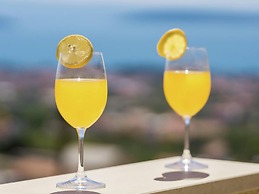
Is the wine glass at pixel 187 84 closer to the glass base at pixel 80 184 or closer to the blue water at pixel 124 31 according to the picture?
the glass base at pixel 80 184

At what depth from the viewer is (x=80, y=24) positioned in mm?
3779

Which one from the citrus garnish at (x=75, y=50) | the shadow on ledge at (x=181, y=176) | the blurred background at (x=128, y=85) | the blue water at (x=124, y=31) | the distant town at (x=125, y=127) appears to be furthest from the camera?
the distant town at (x=125, y=127)

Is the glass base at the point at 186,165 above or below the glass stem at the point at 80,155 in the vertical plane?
below

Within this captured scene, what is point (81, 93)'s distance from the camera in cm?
139

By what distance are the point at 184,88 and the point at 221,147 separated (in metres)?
2.45

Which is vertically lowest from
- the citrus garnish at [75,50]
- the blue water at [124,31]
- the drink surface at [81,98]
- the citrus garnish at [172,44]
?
the drink surface at [81,98]

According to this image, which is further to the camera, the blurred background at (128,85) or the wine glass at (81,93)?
the blurred background at (128,85)

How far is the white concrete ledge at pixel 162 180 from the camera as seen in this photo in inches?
54.6

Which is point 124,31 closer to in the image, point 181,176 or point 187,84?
point 187,84

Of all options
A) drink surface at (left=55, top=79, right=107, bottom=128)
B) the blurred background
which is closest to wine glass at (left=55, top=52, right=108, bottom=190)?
drink surface at (left=55, top=79, right=107, bottom=128)

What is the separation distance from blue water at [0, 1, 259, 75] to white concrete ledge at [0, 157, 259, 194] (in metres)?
1.89

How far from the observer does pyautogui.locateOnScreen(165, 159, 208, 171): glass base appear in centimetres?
169

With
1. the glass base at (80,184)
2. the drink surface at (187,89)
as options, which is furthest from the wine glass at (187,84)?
the glass base at (80,184)

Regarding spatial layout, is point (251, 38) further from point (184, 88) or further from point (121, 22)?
point (184, 88)
